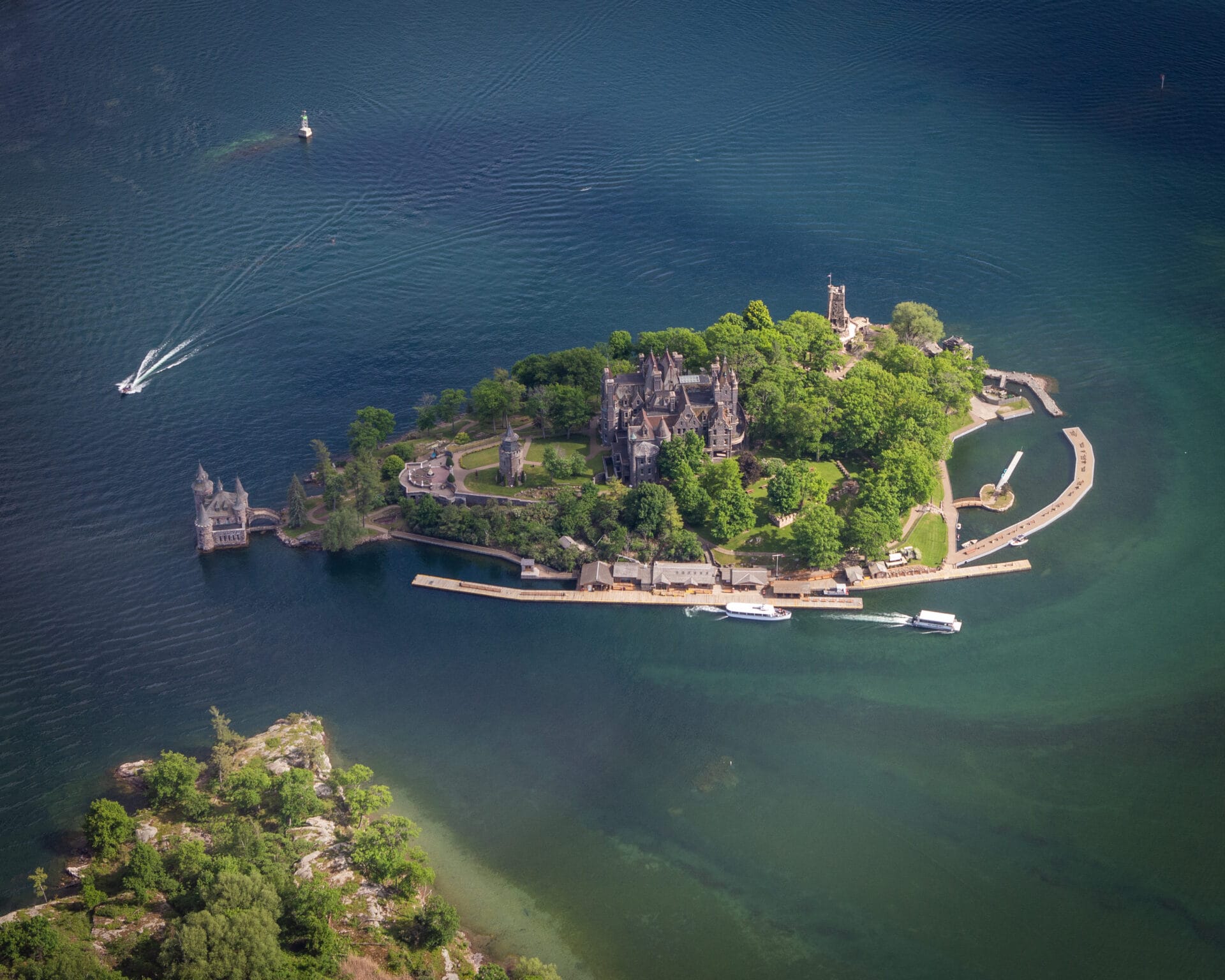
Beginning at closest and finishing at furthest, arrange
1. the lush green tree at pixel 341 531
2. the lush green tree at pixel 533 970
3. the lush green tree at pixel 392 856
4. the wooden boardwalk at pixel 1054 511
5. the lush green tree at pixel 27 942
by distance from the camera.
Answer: the lush green tree at pixel 27 942 → the lush green tree at pixel 533 970 → the lush green tree at pixel 392 856 → the wooden boardwalk at pixel 1054 511 → the lush green tree at pixel 341 531

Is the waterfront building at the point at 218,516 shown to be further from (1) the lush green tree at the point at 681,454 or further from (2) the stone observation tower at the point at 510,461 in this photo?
(1) the lush green tree at the point at 681,454

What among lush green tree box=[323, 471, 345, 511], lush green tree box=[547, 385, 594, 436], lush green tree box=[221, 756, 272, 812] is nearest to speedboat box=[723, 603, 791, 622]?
lush green tree box=[547, 385, 594, 436]

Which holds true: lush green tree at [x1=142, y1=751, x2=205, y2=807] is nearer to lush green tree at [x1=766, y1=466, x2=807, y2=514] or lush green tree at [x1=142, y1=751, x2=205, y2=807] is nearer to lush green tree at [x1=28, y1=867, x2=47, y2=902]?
lush green tree at [x1=28, y1=867, x2=47, y2=902]

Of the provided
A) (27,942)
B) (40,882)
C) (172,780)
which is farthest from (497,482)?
(27,942)

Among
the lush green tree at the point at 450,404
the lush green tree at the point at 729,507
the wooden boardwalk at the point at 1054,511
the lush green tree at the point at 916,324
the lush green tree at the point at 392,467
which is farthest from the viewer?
the lush green tree at the point at 916,324

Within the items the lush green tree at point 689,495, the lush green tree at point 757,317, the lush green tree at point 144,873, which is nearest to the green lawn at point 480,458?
the lush green tree at point 689,495

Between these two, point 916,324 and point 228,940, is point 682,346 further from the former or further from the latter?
point 228,940

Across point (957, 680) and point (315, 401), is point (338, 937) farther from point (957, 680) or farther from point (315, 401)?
point (315, 401)
